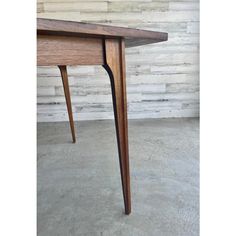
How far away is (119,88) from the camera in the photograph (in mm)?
837

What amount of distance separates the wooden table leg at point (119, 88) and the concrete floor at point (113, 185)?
0.35 ft

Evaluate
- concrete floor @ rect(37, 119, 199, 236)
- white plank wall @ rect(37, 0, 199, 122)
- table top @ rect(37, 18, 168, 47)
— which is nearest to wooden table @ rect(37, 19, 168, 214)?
table top @ rect(37, 18, 168, 47)

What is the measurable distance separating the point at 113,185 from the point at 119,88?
477mm

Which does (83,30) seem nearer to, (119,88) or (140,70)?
(119,88)

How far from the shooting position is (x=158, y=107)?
2545 millimetres

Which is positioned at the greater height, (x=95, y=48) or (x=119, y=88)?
(x=95, y=48)

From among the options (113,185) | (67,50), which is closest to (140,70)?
(113,185)

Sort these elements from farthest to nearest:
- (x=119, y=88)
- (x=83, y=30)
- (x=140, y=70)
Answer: (x=140, y=70), (x=119, y=88), (x=83, y=30)

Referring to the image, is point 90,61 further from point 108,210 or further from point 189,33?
point 189,33

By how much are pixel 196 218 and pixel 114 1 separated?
204 cm

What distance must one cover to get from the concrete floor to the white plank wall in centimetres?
54

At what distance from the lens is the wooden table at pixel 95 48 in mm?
624

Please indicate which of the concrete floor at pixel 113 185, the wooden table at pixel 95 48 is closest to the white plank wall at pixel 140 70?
the concrete floor at pixel 113 185

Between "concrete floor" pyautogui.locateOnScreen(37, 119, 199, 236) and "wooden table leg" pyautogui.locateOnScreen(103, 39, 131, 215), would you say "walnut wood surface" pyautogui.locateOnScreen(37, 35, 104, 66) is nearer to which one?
"wooden table leg" pyautogui.locateOnScreen(103, 39, 131, 215)
